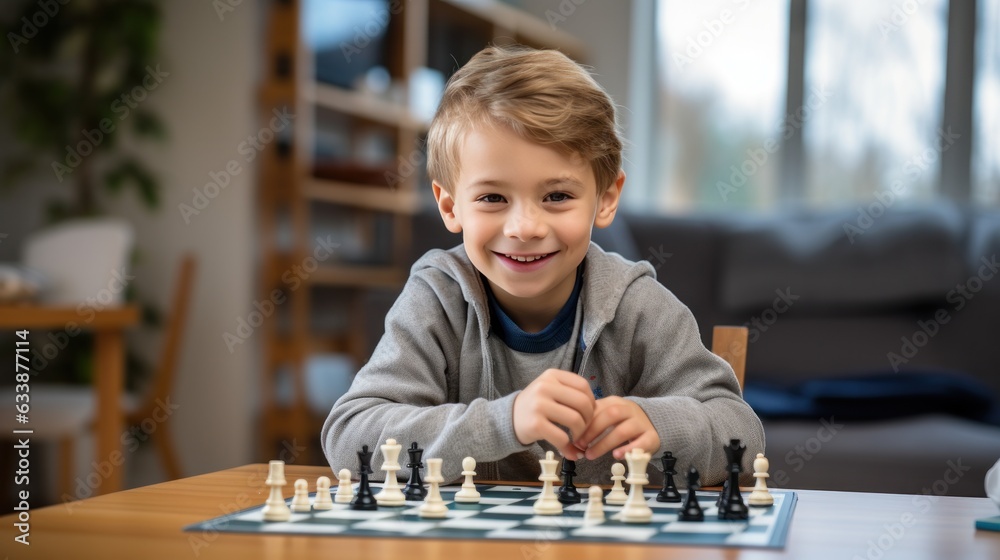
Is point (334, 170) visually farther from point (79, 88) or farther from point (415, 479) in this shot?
point (415, 479)

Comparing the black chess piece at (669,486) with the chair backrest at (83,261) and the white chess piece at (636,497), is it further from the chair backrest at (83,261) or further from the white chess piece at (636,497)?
the chair backrest at (83,261)

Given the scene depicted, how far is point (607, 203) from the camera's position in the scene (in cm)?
151

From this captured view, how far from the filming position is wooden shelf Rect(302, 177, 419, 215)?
424 centimetres

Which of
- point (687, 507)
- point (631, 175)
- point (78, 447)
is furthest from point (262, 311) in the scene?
point (687, 507)

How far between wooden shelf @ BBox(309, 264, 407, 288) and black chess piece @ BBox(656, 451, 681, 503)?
314 centimetres

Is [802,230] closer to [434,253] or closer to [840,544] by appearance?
[434,253]

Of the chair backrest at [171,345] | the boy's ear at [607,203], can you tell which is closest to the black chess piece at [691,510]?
the boy's ear at [607,203]

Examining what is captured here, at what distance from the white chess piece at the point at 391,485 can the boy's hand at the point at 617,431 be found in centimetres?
19

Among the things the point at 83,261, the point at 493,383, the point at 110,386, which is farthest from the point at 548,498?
the point at 83,261

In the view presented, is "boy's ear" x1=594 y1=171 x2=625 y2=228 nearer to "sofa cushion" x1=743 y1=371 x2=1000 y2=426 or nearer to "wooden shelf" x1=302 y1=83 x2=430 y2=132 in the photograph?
"sofa cushion" x1=743 y1=371 x2=1000 y2=426

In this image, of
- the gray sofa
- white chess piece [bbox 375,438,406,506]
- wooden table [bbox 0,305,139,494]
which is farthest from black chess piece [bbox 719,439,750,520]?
wooden table [bbox 0,305,139,494]

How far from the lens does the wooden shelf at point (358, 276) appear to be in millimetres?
4297

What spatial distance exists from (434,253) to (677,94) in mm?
4556

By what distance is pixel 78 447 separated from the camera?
13.5 ft
